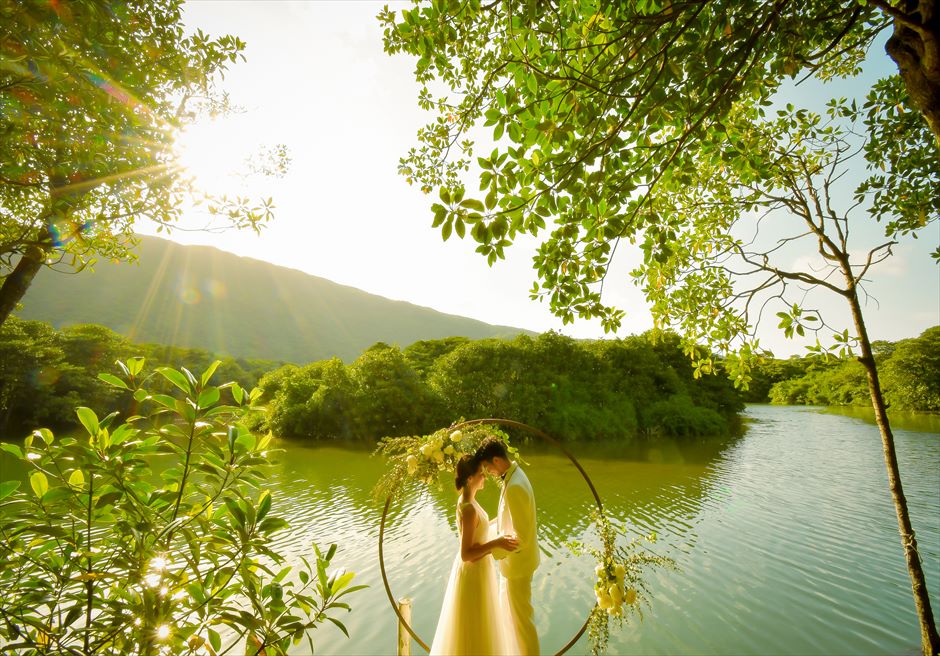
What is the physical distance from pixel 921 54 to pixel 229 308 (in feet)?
329

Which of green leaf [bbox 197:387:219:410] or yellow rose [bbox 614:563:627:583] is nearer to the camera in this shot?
green leaf [bbox 197:387:219:410]

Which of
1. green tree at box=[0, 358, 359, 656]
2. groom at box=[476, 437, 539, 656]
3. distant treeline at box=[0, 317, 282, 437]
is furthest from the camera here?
distant treeline at box=[0, 317, 282, 437]

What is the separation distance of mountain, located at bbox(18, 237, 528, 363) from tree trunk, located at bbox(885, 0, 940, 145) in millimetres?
69333

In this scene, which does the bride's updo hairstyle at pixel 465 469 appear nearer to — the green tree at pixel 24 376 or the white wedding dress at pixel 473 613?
the white wedding dress at pixel 473 613

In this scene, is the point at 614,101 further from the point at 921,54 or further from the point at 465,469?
the point at 465,469

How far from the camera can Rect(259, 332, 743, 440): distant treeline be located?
2517 centimetres

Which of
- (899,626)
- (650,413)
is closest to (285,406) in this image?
(650,413)

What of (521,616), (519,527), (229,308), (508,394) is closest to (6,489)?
(519,527)

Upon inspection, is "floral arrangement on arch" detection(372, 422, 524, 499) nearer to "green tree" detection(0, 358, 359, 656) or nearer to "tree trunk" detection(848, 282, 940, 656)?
"green tree" detection(0, 358, 359, 656)

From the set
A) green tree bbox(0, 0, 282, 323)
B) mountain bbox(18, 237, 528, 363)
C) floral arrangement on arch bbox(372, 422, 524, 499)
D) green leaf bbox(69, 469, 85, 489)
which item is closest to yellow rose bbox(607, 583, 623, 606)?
floral arrangement on arch bbox(372, 422, 524, 499)

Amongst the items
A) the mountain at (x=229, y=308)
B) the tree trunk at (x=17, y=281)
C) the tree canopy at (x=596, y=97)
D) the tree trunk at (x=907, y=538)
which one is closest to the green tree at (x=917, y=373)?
the tree trunk at (x=907, y=538)

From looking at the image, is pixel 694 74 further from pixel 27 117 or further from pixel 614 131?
pixel 27 117

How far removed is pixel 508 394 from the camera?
82.7 feet

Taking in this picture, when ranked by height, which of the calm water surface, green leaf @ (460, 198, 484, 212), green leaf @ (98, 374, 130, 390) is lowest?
the calm water surface
